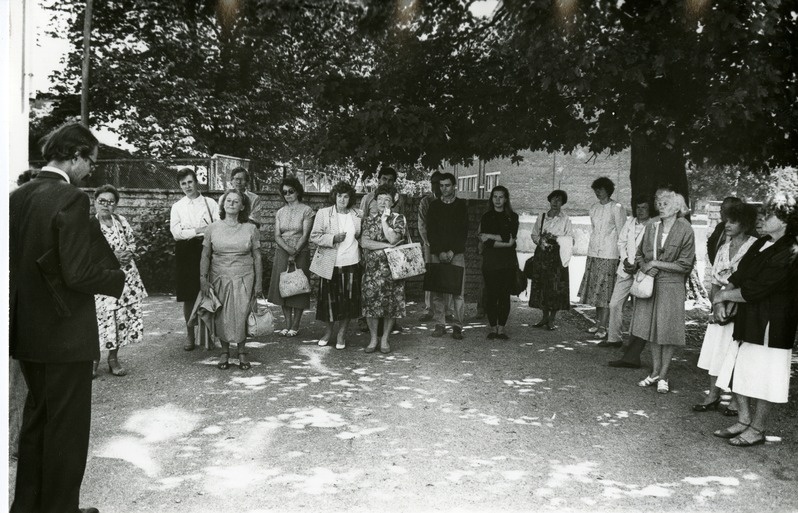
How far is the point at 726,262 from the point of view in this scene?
640 centimetres

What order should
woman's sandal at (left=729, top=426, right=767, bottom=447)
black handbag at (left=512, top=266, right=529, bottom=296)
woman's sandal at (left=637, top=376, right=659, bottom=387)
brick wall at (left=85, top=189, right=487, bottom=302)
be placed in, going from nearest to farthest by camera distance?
woman's sandal at (left=729, top=426, right=767, bottom=447) → woman's sandal at (left=637, top=376, right=659, bottom=387) → black handbag at (left=512, top=266, right=529, bottom=296) → brick wall at (left=85, top=189, right=487, bottom=302)

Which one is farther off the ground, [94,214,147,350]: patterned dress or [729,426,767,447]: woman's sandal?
[94,214,147,350]: patterned dress

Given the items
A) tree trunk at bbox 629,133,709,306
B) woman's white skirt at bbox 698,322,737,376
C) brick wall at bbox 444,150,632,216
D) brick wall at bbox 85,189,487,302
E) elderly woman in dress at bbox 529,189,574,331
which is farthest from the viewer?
brick wall at bbox 444,150,632,216

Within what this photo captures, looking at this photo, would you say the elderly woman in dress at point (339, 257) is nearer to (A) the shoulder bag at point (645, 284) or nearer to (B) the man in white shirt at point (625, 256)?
(B) the man in white shirt at point (625, 256)

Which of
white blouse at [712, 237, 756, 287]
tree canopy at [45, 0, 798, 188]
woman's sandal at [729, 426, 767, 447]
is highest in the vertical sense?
tree canopy at [45, 0, 798, 188]

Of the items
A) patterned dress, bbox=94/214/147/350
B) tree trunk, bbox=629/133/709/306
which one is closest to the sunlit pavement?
patterned dress, bbox=94/214/147/350

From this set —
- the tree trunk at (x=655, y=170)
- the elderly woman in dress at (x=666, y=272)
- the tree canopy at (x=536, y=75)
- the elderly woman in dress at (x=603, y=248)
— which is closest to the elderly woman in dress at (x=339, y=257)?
the tree canopy at (x=536, y=75)

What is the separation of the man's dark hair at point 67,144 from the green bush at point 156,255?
942cm

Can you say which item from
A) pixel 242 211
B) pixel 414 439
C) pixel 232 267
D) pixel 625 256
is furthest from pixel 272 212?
Result: pixel 414 439

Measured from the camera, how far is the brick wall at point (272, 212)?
40.7 feet

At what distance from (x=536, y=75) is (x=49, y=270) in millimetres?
6146

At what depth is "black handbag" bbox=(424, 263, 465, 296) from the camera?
915 cm

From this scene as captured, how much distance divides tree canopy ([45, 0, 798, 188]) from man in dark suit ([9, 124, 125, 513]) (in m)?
5.24

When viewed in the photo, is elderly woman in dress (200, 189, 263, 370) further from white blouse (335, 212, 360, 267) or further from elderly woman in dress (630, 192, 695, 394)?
elderly woman in dress (630, 192, 695, 394)
